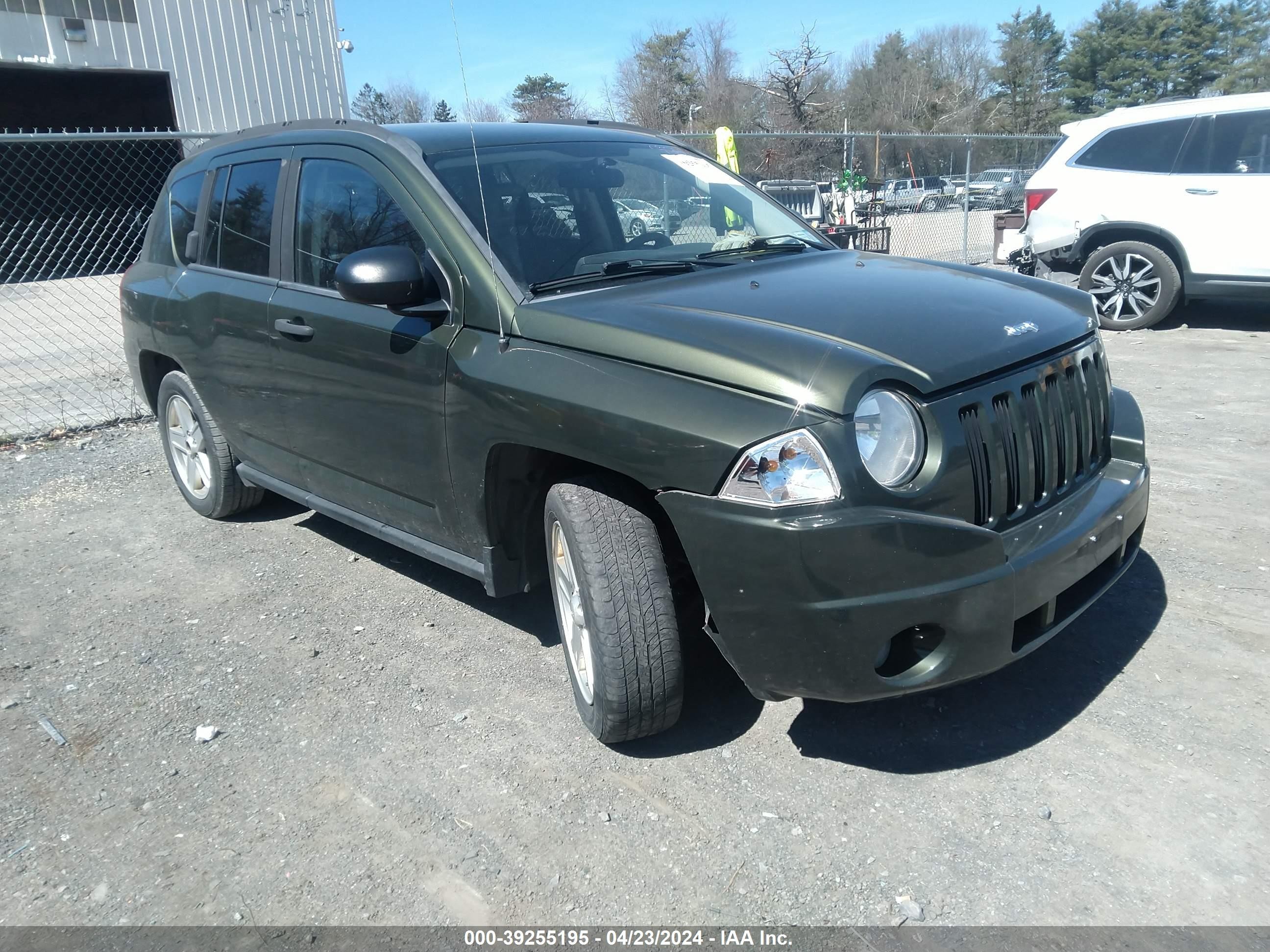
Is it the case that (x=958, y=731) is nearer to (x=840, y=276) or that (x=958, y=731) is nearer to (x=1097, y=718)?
(x=1097, y=718)

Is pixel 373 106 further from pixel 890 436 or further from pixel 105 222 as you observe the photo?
pixel 105 222

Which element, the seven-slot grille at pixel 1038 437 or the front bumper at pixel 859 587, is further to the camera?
the seven-slot grille at pixel 1038 437

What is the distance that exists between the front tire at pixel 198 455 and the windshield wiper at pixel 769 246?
9.03ft

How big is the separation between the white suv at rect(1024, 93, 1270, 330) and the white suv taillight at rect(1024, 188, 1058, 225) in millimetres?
11

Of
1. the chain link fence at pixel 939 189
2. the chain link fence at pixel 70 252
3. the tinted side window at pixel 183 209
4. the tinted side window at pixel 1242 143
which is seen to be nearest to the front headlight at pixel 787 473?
the tinted side window at pixel 183 209

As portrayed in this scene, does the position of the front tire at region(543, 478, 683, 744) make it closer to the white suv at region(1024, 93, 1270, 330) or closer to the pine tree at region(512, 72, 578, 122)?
the pine tree at region(512, 72, 578, 122)

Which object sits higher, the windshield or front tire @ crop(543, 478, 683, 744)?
the windshield

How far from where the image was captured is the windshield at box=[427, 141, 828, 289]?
3.37m

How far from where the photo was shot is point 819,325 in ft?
9.03

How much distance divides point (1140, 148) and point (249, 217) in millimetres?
7990

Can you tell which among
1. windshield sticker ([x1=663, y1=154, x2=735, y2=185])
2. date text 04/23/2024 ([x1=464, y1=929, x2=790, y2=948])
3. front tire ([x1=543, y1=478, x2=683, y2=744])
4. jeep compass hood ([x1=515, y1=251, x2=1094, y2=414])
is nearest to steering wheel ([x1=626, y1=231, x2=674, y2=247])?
jeep compass hood ([x1=515, y1=251, x2=1094, y2=414])

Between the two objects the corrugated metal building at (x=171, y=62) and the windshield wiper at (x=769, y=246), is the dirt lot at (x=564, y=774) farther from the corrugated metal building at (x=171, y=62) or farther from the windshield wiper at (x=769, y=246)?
the corrugated metal building at (x=171, y=62)

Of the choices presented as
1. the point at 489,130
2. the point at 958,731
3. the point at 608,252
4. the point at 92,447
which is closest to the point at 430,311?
the point at 608,252

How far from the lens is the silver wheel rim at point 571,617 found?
119 inches
